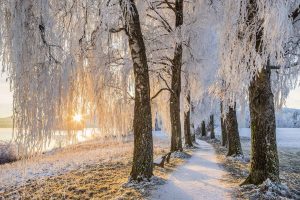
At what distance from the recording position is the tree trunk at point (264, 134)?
26.5 feet

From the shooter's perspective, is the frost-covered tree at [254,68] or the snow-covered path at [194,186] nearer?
the snow-covered path at [194,186]

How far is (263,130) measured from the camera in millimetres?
8133

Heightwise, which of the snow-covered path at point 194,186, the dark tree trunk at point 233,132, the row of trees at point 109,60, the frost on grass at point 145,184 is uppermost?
the row of trees at point 109,60

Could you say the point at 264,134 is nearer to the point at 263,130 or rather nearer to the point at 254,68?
the point at 263,130

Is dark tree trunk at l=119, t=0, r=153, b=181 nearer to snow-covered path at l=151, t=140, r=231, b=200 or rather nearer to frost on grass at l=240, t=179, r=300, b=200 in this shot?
snow-covered path at l=151, t=140, r=231, b=200

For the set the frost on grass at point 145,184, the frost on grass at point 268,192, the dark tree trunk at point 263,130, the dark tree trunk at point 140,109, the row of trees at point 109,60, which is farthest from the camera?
the dark tree trunk at point 140,109

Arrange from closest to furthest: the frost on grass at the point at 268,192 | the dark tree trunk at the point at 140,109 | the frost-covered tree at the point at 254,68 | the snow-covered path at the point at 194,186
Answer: the frost on grass at the point at 268,192 < the snow-covered path at the point at 194,186 < the frost-covered tree at the point at 254,68 < the dark tree trunk at the point at 140,109

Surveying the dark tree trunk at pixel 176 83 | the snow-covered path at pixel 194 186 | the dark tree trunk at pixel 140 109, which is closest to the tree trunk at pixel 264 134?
the snow-covered path at pixel 194 186

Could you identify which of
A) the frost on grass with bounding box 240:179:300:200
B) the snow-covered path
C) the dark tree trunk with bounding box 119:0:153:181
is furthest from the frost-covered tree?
the dark tree trunk with bounding box 119:0:153:181

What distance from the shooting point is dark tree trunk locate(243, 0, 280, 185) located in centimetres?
805

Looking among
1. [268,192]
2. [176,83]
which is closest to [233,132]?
[176,83]

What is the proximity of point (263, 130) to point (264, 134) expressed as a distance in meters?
0.10

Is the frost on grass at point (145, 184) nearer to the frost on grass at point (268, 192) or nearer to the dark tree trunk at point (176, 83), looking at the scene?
the frost on grass at point (268, 192)

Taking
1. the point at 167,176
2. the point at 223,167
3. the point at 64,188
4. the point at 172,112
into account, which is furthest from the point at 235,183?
the point at 172,112
